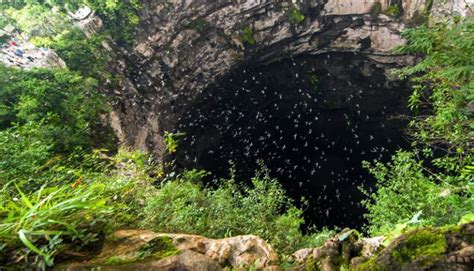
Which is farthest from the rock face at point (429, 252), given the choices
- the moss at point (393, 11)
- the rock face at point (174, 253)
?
the moss at point (393, 11)

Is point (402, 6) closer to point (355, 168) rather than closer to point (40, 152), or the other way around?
point (355, 168)

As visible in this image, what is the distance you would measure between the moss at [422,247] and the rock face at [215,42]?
28.7ft

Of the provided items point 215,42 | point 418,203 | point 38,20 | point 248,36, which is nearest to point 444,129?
point 418,203

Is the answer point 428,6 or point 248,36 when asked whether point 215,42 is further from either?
point 428,6

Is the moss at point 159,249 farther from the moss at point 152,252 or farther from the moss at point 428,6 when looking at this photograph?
the moss at point 428,6

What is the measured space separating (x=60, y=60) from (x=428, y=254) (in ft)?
31.0

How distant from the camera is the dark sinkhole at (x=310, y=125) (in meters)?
13.3

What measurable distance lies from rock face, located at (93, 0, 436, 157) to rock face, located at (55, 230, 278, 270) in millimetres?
7523

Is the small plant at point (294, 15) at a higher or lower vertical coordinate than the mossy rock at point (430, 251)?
higher

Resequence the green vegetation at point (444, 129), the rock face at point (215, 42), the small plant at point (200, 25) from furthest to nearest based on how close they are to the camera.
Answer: the small plant at point (200, 25), the rock face at point (215, 42), the green vegetation at point (444, 129)

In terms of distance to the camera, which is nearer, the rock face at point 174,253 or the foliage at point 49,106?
the rock face at point 174,253

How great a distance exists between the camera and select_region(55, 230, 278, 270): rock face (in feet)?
7.80

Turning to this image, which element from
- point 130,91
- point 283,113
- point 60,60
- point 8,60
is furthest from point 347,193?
point 8,60

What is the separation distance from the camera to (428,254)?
2.11 meters
